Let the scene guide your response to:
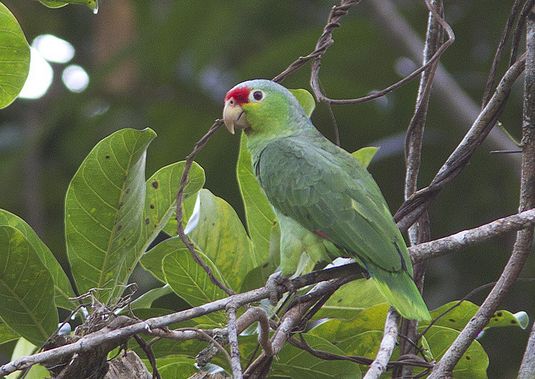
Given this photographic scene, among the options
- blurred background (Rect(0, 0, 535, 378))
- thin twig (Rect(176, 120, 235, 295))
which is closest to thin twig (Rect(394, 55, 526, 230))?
thin twig (Rect(176, 120, 235, 295))

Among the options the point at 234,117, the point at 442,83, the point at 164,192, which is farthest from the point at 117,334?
the point at 442,83

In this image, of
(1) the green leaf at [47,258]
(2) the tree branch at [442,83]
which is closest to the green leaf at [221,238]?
(1) the green leaf at [47,258]

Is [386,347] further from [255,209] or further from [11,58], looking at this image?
[11,58]

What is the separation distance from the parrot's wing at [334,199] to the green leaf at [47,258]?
648 millimetres

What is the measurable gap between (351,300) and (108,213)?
70 centimetres

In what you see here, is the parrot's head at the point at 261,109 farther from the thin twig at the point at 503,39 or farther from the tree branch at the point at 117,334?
the tree branch at the point at 117,334

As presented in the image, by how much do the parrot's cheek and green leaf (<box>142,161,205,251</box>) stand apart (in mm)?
486

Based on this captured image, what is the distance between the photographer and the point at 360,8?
5.47 metres

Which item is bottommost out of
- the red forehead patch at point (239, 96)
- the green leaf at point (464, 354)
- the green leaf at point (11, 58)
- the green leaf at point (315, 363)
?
the green leaf at point (464, 354)

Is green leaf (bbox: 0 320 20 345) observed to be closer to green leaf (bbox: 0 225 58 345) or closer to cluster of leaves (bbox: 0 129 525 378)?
cluster of leaves (bbox: 0 129 525 378)

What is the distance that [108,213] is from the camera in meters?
2.38

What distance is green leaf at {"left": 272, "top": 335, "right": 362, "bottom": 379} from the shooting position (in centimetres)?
228

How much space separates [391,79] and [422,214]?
104 inches

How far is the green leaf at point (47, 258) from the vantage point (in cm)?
236
